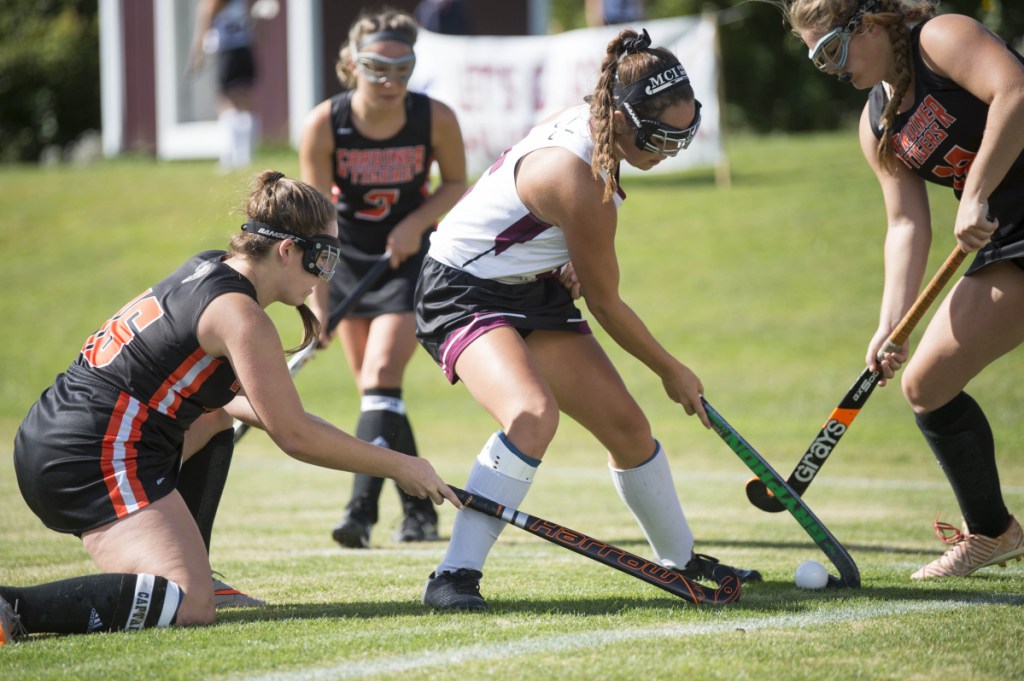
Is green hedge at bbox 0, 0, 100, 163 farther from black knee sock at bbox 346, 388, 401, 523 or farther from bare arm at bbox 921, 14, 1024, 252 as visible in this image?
bare arm at bbox 921, 14, 1024, 252

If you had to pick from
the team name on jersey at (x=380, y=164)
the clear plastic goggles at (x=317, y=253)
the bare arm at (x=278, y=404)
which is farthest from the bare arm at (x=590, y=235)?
the team name on jersey at (x=380, y=164)

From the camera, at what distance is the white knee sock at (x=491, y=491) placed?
3.60m

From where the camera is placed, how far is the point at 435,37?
14031 millimetres

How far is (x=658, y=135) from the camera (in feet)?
11.8

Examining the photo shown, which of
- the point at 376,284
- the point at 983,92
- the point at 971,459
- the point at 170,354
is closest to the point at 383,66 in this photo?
the point at 376,284

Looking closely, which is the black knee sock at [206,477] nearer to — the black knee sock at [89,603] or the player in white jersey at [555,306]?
the black knee sock at [89,603]

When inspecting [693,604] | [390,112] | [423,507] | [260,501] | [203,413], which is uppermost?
[390,112]

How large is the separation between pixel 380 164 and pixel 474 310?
7.02ft

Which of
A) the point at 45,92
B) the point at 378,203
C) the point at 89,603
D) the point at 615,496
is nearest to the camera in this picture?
the point at 89,603

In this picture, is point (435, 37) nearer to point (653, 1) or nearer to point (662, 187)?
point (662, 187)

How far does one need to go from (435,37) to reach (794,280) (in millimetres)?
5154

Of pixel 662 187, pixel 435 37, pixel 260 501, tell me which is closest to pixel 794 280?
pixel 662 187

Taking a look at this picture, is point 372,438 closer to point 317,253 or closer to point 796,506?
point 317,253

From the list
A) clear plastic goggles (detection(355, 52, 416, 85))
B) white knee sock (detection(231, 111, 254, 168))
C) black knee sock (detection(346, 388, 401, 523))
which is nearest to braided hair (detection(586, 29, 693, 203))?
clear plastic goggles (detection(355, 52, 416, 85))
